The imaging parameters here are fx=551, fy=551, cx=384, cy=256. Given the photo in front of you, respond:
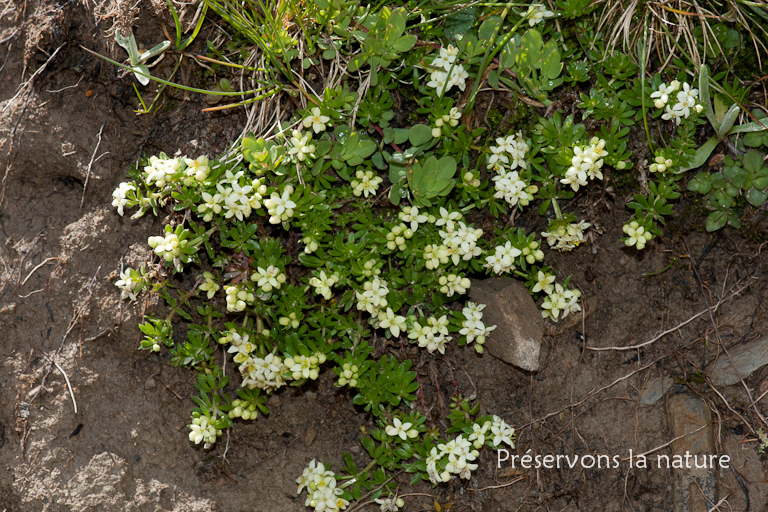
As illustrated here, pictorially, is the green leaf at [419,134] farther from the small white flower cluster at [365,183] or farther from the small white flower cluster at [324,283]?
the small white flower cluster at [324,283]

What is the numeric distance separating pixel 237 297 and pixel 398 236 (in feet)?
3.08

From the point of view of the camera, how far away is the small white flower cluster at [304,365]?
9.84 feet

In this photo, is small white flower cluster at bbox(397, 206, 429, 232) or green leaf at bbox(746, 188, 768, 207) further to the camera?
green leaf at bbox(746, 188, 768, 207)

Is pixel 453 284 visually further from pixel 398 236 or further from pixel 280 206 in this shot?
pixel 280 206

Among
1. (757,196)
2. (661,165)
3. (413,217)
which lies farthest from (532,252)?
(757,196)

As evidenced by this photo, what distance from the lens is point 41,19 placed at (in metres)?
3.46

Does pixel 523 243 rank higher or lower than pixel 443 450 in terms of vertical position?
higher

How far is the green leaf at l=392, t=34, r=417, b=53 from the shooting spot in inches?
117

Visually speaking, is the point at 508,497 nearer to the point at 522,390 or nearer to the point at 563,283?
the point at 522,390

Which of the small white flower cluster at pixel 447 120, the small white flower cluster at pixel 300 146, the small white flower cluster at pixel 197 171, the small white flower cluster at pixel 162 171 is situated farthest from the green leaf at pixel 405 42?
the small white flower cluster at pixel 162 171

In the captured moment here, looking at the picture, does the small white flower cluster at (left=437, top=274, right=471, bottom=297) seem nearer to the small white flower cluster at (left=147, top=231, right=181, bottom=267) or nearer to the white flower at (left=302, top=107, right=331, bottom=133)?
the white flower at (left=302, top=107, right=331, bottom=133)

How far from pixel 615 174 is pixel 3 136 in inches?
148

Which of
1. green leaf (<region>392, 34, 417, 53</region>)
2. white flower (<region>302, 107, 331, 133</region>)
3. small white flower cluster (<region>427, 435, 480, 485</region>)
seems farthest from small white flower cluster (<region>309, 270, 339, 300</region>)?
green leaf (<region>392, 34, 417, 53</region>)

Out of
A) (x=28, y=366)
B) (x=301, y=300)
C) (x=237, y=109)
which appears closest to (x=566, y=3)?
(x=237, y=109)
